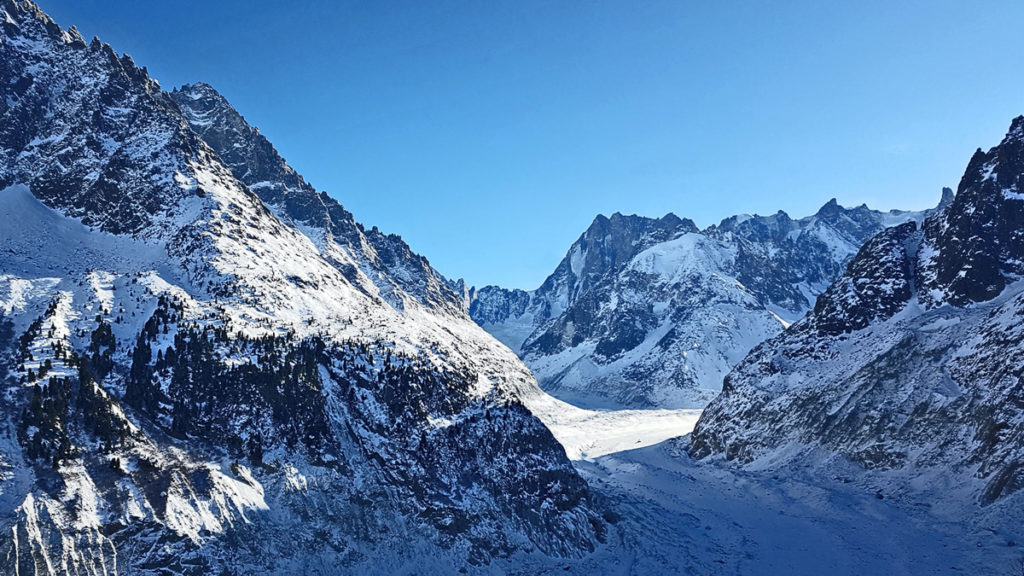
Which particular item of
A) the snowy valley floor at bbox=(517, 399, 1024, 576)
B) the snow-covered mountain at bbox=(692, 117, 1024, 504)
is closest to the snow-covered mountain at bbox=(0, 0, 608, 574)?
the snowy valley floor at bbox=(517, 399, 1024, 576)

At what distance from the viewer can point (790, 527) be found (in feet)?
241

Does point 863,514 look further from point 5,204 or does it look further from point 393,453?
point 5,204

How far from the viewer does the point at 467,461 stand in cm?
6731

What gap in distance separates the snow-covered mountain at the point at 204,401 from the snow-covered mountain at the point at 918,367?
43233mm

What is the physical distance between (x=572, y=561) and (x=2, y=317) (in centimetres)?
6229

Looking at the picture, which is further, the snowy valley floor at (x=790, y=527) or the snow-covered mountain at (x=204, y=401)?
the snowy valley floor at (x=790, y=527)

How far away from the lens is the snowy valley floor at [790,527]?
59.2 meters

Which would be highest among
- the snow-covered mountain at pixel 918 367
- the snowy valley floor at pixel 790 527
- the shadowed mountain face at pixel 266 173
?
the shadowed mountain face at pixel 266 173

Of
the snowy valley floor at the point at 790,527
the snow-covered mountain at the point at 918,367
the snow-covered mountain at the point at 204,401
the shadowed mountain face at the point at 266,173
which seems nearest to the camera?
the snow-covered mountain at the point at 204,401

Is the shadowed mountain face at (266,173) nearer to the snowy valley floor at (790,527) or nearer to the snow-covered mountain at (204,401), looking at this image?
the snow-covered mountain at (204,401)

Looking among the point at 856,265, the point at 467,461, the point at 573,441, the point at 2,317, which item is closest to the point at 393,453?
the point at 467,461

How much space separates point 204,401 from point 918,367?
307 feet

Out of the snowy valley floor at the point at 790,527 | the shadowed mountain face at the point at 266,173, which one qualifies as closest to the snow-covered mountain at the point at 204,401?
the snowy valley floor at the point at 790,527

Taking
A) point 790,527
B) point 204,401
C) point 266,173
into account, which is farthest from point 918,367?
point 266,173
